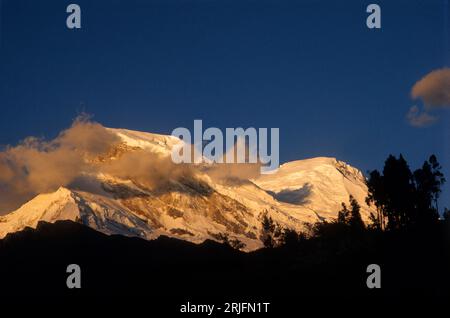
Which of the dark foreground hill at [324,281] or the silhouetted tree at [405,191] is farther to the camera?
→ the silhouetted tree at [405,191]

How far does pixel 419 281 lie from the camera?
5017 inches

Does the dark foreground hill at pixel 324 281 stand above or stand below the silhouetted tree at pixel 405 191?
below

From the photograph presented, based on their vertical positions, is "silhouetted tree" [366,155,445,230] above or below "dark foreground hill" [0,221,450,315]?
above

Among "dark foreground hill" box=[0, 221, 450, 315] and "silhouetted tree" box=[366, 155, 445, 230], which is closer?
"dark foreground hill" box=[0, 221, 450, 315]
